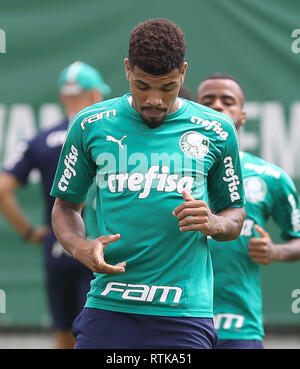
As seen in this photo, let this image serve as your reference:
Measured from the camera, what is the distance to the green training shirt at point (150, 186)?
3166 millimetres

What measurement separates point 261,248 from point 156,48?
1530 millimetres

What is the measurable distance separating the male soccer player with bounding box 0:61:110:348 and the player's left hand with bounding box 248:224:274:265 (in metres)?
1.69

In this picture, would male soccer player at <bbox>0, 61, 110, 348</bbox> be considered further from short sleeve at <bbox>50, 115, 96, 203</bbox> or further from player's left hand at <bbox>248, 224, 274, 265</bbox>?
short sleeve at <bbox>50, 115, 96, 203</bbox>

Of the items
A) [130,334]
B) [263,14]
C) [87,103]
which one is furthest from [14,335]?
[130,334]

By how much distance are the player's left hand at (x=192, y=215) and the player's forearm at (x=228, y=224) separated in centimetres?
13

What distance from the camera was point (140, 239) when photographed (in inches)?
125

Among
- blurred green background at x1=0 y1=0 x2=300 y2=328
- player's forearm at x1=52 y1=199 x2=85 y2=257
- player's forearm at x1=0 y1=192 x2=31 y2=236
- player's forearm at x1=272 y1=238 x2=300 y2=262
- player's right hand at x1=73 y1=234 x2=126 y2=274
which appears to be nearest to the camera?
player's right hand at x1=73 y1=234 x2=126 y2=274

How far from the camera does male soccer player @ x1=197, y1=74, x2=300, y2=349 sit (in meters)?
4.29

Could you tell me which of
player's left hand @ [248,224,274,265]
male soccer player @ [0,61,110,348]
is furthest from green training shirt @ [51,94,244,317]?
male soccer player @ [0,61,110,348]

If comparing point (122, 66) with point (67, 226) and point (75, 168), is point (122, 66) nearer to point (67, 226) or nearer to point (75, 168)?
point (75, 168)

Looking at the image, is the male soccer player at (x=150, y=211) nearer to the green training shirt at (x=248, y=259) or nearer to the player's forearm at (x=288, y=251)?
the green training shirt at (x=248, y=259)

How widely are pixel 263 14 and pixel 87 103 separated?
1711mm

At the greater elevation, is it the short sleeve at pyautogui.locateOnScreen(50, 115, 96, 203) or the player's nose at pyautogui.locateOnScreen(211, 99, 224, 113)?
the player's nose at pyautogui.locateOnScreen(211, 99, 224, 113)

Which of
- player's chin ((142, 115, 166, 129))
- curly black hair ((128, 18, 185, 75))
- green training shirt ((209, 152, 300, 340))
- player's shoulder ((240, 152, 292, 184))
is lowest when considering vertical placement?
green training shirt ((209, 152, 300, 340))
